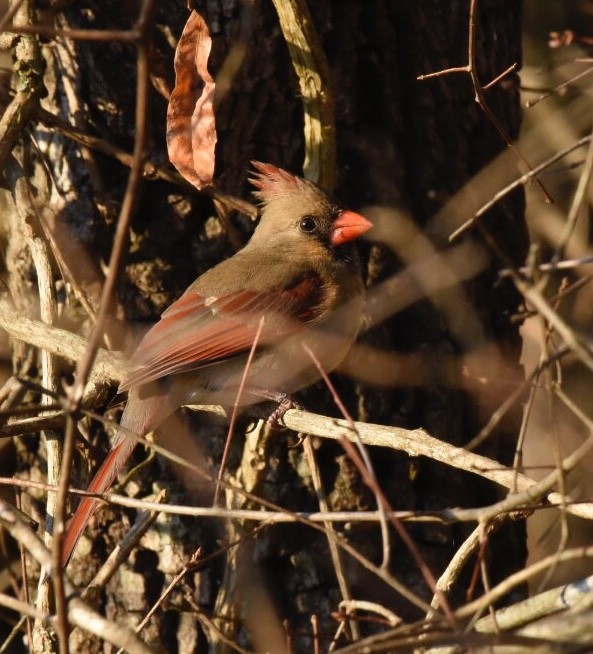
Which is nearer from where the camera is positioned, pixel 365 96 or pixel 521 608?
pixel 521 608

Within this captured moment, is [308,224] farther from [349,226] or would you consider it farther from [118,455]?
[118,455]

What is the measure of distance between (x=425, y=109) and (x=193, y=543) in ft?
5.66

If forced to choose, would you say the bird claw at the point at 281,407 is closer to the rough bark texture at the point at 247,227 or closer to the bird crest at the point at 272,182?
the rough bark texture at the point at 247,227

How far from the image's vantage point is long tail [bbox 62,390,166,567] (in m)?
3.04

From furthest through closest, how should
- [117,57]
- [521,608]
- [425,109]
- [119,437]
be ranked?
[425,109] → [117,57] → [119,437] → [521,608]

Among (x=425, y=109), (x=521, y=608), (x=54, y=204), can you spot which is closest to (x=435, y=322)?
(x=425, y=109)

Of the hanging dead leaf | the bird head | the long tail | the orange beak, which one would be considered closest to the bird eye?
the bird head

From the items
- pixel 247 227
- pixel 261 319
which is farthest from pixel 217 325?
pixel 247 227

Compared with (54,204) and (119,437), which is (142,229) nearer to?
(54,204)

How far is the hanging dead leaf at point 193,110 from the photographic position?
3395mm

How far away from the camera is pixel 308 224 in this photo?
4.21 m

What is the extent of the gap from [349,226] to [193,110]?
0.73 metres

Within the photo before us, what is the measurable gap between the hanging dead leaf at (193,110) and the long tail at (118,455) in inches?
29.5

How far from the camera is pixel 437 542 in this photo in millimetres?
3820
